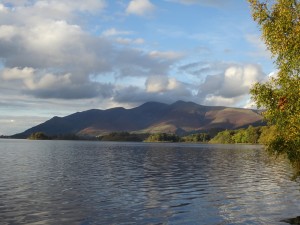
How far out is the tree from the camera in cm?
3114

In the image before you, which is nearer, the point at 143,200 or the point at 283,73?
the point at 283,73

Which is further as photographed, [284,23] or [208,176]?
[208,176]

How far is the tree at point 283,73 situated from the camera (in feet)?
102

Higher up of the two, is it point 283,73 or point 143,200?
point 283,73

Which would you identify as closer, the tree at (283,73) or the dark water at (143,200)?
the tree at (283,73)

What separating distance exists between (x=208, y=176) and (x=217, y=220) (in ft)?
131

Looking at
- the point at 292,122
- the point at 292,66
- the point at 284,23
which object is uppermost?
the point at 284,23

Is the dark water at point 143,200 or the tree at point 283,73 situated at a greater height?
the tree at point 283,73

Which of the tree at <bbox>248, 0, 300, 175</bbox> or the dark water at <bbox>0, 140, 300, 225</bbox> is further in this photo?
the dark water at <bbox>0, 140, 300, 225</bbox>

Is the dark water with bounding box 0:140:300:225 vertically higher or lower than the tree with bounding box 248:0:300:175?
lower

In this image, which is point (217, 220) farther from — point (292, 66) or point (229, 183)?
point (229, 183)

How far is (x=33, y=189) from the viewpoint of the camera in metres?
54.4

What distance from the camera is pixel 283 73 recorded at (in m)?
32.5

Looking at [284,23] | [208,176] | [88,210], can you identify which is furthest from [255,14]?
[208,176]
